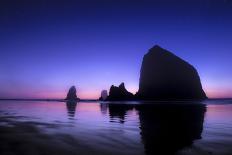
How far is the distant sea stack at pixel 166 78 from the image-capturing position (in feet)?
Answer: 514

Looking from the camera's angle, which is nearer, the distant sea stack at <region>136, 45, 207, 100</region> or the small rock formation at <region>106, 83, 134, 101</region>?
the distant sea stack at <region>136, 45, 207, 100</region>

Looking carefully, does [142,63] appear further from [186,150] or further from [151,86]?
[186,150]

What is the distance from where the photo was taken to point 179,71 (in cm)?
16788

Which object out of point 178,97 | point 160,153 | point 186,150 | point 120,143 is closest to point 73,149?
point 120,143

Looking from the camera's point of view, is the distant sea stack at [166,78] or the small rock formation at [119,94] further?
the small rock formation at [119,94]

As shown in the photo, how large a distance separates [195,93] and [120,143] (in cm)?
16242

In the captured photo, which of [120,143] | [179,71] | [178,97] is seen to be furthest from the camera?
[179,71]

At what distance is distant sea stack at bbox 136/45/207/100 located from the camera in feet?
514

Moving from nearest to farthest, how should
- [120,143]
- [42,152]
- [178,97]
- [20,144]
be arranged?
[42,152] → [20,144] → [120,143] → [178,97]

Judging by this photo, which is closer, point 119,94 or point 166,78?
point 119,94

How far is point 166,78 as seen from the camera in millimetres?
165875

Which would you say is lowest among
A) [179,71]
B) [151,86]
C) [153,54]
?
[151,86]

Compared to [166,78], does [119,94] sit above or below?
below

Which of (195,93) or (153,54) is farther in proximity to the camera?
(153,54)
